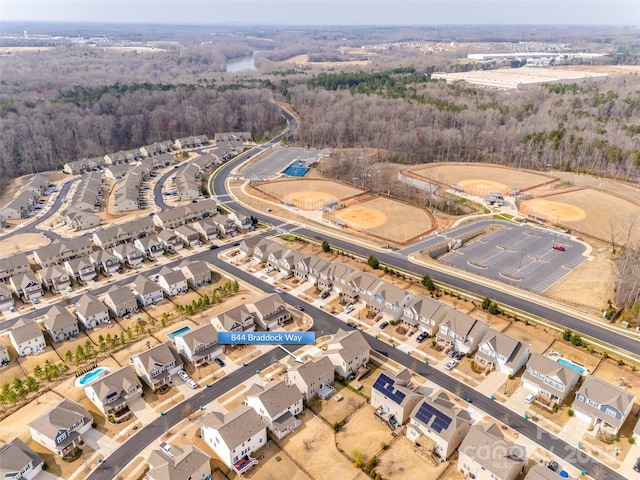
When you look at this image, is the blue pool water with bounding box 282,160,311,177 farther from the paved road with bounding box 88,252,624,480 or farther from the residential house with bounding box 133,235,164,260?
the paved road with bounding box 88,252,624,480

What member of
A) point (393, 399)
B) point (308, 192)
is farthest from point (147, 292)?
point (308, 192)

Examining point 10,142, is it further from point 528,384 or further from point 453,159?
point 528,384

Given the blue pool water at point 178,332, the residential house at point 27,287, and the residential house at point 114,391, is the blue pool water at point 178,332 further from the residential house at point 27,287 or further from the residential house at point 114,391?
the residential house at point 27,287

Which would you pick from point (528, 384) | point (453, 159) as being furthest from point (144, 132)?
point (528, 384)

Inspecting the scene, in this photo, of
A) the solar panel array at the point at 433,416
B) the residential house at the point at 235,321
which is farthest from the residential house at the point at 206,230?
the solar panel array at the point at 433,416

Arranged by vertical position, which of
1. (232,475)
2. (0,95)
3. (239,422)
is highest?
(0,95)

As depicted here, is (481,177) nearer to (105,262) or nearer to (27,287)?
(105,262)
